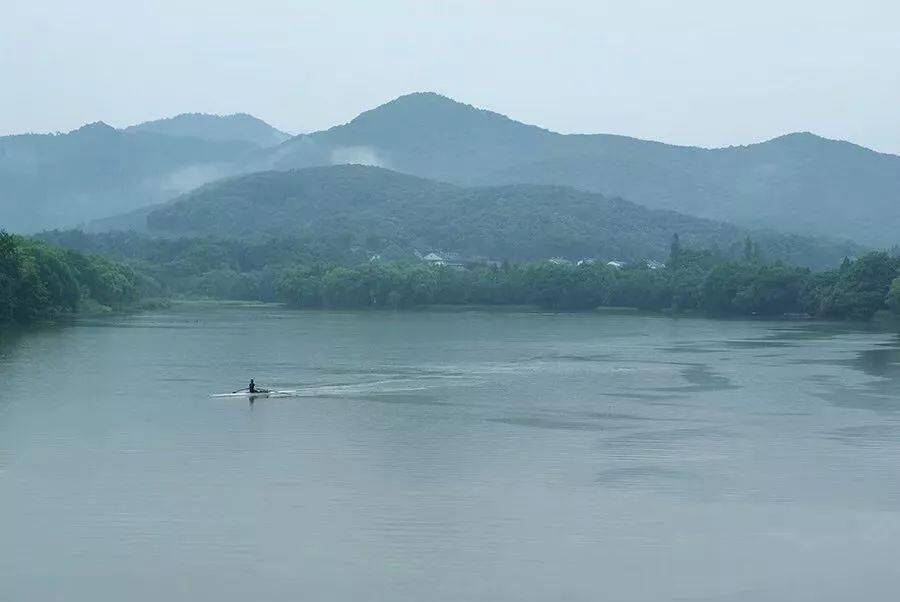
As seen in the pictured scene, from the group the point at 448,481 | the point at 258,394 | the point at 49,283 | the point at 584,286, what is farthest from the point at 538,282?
the point at 448,481

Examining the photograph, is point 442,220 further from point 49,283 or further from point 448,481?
point 448,481

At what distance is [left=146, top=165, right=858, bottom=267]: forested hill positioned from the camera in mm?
123062

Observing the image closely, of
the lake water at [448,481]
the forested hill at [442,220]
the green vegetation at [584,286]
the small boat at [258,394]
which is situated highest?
the forested hill at [442,220]

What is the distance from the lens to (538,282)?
251 feet

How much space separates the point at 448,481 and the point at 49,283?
36103mm

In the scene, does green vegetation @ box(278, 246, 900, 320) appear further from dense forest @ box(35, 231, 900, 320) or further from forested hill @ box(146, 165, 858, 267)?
forested hill @ box(146, 165, 858, 267)

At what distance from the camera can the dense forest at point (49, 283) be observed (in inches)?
1817

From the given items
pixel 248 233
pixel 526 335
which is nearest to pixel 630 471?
pixel 526 335

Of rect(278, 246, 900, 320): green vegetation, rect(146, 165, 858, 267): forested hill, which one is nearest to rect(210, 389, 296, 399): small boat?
rect(278, 246, 900, 320): green vegetation

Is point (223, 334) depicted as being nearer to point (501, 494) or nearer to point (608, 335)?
point (608, 335)

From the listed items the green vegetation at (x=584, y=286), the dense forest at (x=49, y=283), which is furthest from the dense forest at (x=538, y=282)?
the dense forest at (x=49, y=283)

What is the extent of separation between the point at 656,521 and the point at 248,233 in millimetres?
120707

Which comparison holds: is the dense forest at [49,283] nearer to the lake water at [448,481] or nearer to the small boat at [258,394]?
the lake water at [448,481]

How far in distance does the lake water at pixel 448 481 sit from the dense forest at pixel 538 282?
87.1ft
